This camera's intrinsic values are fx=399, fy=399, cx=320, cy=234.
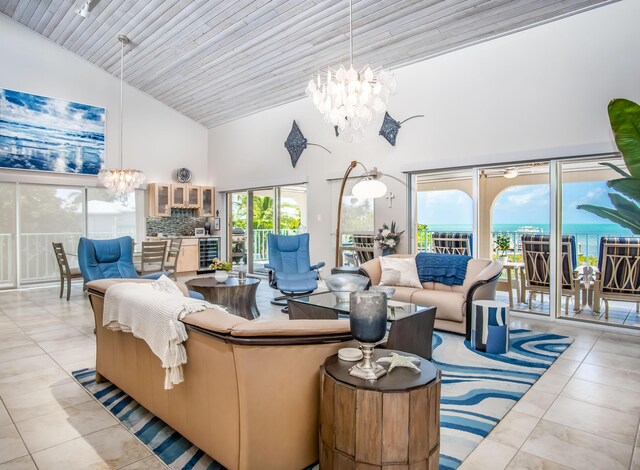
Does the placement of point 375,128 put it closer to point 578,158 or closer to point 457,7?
point 457,7

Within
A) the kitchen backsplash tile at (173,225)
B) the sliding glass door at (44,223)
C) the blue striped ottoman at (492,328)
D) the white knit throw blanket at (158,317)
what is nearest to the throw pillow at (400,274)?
the blue striped ottoman at (492,328)

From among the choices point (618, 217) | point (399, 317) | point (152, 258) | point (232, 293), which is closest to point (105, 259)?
point (152, 258)

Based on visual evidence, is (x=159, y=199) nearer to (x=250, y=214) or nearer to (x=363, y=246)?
(x=250, y=214)

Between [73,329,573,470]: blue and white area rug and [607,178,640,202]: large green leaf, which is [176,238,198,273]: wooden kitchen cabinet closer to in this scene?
[73,329,573,470]: blue and white area rug

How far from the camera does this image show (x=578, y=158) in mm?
4754

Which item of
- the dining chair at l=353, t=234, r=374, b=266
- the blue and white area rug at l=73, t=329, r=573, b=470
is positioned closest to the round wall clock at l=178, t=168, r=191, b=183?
the dining chair at l=353, t=234, r=374, b=266

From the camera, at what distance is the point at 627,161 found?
2164 mm

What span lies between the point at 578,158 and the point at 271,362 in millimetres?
4711

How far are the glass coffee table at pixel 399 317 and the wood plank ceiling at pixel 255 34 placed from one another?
3646mm

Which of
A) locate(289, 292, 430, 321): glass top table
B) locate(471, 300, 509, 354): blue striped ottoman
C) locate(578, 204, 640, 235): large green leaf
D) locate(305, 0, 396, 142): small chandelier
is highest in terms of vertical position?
locate(305, 0, 396, 142): small chandelier

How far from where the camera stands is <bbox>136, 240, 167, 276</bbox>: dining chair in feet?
19.9

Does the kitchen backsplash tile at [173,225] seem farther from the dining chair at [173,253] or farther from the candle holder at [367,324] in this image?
the candle holder at [367,324]

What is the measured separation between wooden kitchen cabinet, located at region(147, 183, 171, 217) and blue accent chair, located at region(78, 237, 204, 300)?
366 centimetres

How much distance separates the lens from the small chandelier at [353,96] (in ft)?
11.7
